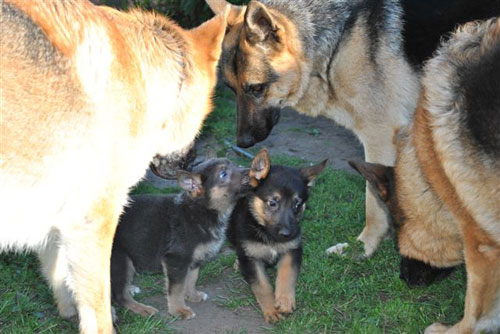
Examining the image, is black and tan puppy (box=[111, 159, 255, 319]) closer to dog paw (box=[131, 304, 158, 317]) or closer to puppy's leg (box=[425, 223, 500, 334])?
dog paw (box=[131, 304, 158, 317])

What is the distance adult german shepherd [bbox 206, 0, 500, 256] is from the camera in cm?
524

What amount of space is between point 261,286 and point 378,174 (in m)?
1.18

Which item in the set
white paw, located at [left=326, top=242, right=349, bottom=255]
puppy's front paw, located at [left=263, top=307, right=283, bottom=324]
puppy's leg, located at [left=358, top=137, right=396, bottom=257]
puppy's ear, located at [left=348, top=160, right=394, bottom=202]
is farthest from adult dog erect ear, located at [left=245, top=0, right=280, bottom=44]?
puppy's front paw, located at [left=263, top=307, right=283, bottom=324]

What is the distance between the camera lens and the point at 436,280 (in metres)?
4.63

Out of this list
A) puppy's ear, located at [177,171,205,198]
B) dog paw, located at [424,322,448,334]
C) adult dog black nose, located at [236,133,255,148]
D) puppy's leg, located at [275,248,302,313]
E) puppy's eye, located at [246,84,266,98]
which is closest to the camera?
dog paw, located at [424,322,448,334]

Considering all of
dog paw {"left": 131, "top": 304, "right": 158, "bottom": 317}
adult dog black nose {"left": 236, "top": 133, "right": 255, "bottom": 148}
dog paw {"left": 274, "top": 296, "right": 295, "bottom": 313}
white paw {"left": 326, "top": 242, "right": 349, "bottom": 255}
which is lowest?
white paw {"left": 326, "top": 242, "right": 349, "bottom": 255}

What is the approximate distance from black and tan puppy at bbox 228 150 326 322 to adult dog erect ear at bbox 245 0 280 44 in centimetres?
139

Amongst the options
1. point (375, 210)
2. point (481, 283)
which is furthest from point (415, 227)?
point (375, 210)

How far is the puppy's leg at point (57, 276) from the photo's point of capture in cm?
428

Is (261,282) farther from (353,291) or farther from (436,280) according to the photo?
(436,280)

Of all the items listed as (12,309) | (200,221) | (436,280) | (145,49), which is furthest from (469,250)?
(12,309)

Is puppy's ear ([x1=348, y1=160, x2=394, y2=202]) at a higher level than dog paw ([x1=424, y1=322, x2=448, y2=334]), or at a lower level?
higher

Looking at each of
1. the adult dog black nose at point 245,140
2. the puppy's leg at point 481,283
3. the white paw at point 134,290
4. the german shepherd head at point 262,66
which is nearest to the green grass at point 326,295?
the white paw at point 134,290

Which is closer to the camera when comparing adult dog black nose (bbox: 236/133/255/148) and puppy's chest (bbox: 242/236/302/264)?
puppy's chest (bbox: 242/236/302/264)
